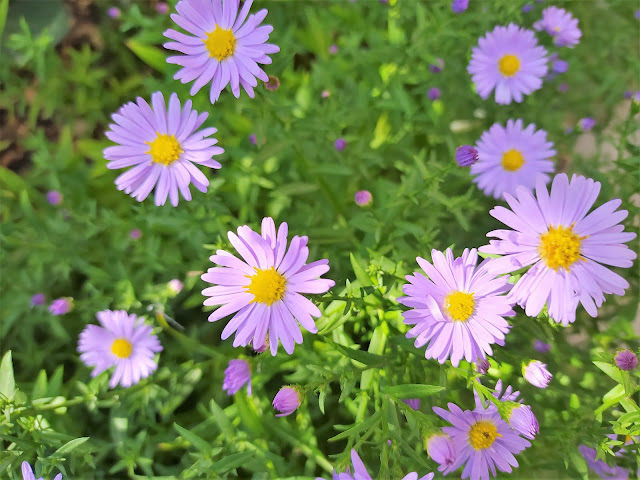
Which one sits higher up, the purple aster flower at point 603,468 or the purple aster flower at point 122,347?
the purple aster flower at point 603,468

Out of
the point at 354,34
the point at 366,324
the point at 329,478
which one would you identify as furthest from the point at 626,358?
the point at 354,34

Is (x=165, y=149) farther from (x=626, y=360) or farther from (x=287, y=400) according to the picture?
(x=626, y=360)

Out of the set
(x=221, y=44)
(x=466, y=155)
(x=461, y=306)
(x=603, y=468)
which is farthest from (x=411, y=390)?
(x=221, y=44)

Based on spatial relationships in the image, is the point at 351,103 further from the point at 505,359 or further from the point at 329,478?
the point at 329,478

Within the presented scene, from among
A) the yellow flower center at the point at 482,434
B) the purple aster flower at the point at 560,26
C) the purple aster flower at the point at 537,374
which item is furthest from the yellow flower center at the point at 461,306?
the purple aster flower at the point at 560,26

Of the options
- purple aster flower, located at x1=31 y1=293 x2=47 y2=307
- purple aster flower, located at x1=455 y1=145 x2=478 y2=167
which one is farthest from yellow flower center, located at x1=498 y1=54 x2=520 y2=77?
purple aster flower, located at x1=31 y1=293 x2=47 y2=307

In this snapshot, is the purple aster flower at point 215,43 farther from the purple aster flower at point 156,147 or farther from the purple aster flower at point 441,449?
the purple aster flower at point 441,449

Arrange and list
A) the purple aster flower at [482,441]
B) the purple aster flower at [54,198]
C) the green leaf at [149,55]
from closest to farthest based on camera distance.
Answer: the purple aster flower at [482,441] → the purple aster flower at [54,198] → the green leaf at [149,55]
